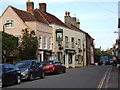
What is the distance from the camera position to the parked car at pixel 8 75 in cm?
1652

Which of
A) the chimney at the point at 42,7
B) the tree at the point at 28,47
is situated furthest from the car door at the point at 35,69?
Answer: the chimney at the point at 42,7

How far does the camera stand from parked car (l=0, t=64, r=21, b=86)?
54.2 ft

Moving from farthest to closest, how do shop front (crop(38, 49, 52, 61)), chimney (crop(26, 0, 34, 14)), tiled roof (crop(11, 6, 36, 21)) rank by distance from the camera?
chimney (crop(26, 0, 34, 14)), tiled roof (crop(11, 6, 36, 21)), shop front (crop(38, 49, 52, 61))

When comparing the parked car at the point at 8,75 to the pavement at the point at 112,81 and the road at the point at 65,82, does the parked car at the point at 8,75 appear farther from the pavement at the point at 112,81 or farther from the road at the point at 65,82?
the pavement at the point at 112,81

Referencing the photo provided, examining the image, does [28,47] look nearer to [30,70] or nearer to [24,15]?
[24,15]

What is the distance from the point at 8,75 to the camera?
17.1 metres

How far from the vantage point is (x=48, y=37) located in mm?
43406

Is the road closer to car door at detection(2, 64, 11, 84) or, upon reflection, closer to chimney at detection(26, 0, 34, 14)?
car door at detection(2, 64, 11, 84)

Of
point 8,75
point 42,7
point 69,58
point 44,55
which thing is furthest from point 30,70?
point 69,58

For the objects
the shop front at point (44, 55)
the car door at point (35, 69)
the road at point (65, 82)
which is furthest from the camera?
the shop front at point (44, 55)

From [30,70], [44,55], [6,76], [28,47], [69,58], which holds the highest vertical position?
[28,47]

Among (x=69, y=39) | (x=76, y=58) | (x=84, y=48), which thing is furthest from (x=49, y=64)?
(x=84, y=48)

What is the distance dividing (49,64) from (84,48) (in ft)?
111

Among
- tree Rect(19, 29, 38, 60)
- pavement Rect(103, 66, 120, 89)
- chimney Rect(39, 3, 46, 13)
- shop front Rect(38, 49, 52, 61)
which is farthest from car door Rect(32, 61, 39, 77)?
chimney Rect(39, 3, 46, 13)
